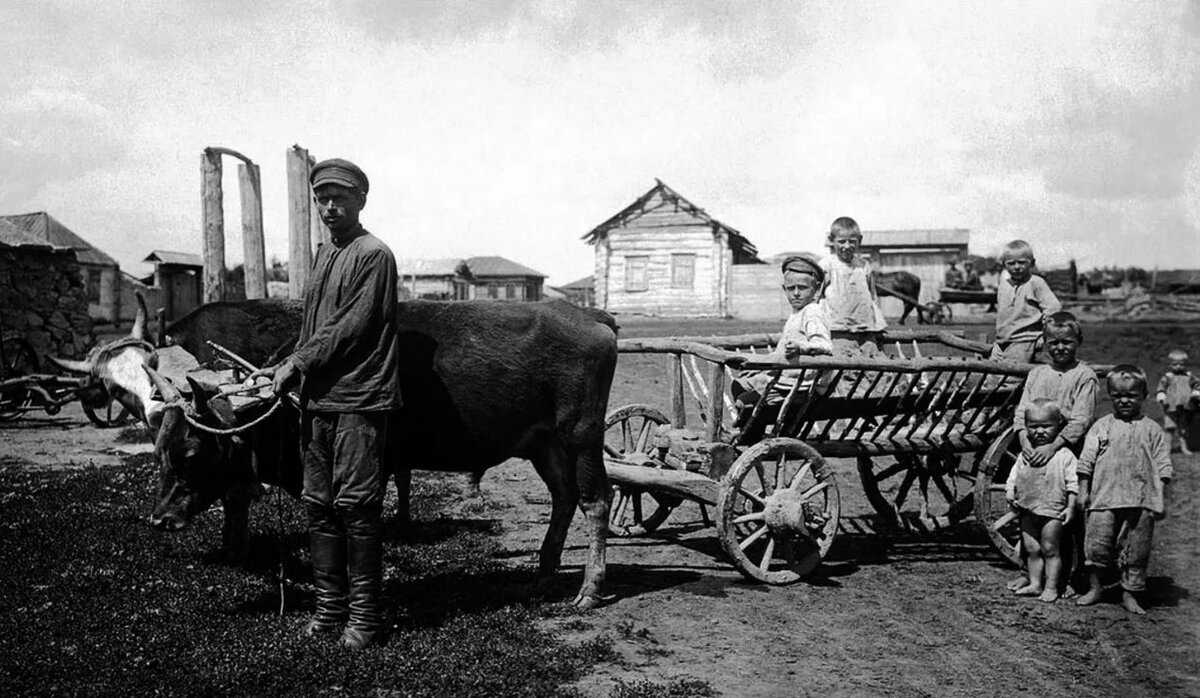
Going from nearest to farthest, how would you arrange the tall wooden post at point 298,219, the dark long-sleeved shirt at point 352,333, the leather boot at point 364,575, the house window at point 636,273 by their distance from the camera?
1. the dark long-sleeved shirt at point 352,333
2. the leather boot at point 364,575
3. the tall wooden post at point 298,219
4. the house window at point 636,273

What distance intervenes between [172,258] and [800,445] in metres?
39.0

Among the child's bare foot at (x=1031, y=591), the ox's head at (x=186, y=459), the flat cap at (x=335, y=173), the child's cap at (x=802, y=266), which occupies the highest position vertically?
the flat cap at (x=335, y=173)

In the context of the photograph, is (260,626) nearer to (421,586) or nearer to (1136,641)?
(421,586)

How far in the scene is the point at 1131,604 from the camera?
6.22 meters

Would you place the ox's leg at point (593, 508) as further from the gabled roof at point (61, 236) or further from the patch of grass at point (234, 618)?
the gabled roof at point (61, 236)

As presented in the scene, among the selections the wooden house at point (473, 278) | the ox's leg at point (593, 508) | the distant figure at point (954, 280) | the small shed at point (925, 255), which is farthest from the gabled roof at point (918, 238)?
the ox's leg at point (593, 508)

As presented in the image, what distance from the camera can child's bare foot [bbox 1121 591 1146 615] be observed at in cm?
619

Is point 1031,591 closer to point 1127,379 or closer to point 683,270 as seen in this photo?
point 1127,379

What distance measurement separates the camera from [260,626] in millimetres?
5230

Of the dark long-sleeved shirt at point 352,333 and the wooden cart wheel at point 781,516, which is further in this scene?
the wooden cart wheel at point 781,516

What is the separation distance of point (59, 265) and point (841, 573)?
60.8 ft

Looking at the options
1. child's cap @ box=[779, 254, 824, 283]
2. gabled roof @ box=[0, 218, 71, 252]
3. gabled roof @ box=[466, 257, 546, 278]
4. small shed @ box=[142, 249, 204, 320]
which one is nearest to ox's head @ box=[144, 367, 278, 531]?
child's cap @ box=[779, 254, 824, 283]

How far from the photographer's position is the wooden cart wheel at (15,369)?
14578 millimetres

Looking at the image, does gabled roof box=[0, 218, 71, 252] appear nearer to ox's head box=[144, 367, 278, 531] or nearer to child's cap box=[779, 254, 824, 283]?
→ ox's head box=[144, 367, 278, 531]
